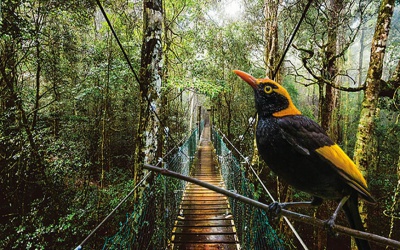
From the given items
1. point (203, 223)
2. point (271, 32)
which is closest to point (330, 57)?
point (271, 32)

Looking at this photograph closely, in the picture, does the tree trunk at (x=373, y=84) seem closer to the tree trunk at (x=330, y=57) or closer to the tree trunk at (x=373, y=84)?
the tree trunk at (x=373, y=84)

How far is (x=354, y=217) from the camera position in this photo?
2.96 feet

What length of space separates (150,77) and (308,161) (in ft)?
8.04

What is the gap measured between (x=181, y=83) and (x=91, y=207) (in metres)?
3.42

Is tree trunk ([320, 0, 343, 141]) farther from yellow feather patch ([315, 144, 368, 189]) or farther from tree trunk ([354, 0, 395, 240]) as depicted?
yellow feather patch ([315, 144, 368, 189])

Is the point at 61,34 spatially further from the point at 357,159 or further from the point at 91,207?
the point at 357,159

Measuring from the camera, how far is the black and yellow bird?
0.86 m

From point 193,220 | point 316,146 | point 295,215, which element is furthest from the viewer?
point 193,220

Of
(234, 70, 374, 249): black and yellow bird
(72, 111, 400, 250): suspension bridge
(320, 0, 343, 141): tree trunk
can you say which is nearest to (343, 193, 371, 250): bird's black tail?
(234, 70, 374, 249): black and yellow bird

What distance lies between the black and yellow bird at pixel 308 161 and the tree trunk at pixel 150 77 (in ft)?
6.98

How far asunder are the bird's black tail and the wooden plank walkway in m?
2.46

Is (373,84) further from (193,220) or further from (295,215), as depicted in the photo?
(193,220)

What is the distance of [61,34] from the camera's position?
5129 millimetres

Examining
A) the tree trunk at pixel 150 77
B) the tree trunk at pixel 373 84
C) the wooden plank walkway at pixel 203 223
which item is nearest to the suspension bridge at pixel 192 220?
the wooden plank walkway at pixel 203 223
